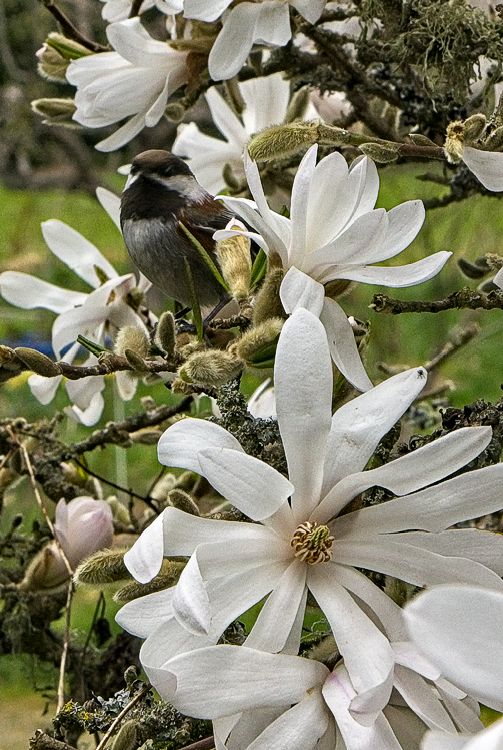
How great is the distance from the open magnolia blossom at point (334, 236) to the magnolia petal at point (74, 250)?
224mm

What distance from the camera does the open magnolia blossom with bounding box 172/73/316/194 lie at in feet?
1.78

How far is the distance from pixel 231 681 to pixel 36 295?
0.33 m

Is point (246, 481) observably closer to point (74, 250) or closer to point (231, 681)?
point (231, 681)

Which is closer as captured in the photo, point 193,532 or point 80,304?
point 193,532

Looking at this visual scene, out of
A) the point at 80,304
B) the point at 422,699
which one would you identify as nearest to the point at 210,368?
the point at 422,699

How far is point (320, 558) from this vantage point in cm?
27

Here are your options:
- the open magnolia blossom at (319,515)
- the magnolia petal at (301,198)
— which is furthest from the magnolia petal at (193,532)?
the magnolia petal at (301,198)

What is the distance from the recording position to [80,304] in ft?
1.72

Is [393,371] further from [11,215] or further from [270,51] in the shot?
[11,215]

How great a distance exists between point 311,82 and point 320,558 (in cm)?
31

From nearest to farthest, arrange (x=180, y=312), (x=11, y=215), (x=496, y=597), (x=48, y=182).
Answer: (x=496, y=597), (x=180, y=312), (x=11, y=215), (x=48, y=182)

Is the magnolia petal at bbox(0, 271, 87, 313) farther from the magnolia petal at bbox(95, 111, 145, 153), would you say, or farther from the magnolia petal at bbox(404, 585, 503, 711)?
the magnolia petal at bbox(404, 585, 503, 711)

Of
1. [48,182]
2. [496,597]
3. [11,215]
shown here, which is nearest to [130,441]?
[496,597]

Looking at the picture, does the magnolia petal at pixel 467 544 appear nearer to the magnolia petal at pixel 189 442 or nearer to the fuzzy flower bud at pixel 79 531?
the magnolia petal at pixel 189 442
